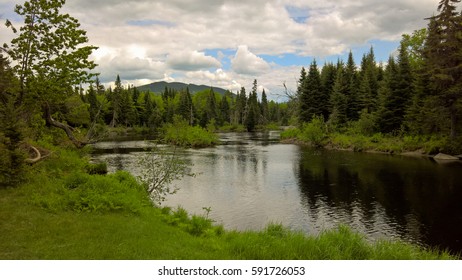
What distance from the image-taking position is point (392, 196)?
25578mm

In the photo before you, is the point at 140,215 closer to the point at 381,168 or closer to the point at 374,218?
the point at 374,218

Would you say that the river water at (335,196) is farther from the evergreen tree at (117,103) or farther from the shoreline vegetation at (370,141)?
the evergreen tree at (117,103)

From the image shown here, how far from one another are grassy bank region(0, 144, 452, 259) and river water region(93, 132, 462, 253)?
583 centimetres

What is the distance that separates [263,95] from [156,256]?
150306mm

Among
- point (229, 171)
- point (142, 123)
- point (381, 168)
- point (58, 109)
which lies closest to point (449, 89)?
point (381, 168)

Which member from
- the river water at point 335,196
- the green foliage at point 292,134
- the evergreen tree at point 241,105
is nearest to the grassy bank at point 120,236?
the river water at point 335,196

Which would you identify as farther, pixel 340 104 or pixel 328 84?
pixel 328 84

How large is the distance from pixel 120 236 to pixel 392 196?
2107 centimetres

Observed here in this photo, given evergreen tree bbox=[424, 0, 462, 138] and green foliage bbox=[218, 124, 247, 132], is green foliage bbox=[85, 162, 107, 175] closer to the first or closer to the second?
evergreen tree bbox=[424, 0, 462, 138]

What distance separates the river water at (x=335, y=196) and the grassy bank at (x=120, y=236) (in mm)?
5828

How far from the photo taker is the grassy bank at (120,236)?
936cm

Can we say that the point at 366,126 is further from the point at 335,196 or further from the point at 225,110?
the point at 225,110

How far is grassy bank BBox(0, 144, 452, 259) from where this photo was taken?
9359 mm

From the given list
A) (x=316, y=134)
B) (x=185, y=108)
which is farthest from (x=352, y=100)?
(x=185, y=108)
